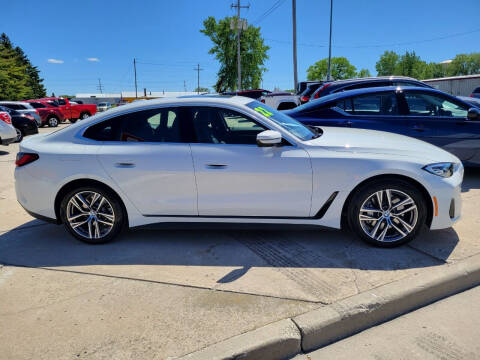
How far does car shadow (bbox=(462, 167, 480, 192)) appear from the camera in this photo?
568 cm

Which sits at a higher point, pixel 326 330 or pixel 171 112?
pixel 171 112

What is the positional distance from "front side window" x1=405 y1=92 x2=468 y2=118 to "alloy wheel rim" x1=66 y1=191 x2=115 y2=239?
4.87 metres

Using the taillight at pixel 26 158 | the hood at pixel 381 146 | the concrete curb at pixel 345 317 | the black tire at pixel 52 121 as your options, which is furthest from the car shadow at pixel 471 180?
the black tire at pixel 52 121

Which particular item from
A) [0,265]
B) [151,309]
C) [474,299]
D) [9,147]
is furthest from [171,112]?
[9,147]

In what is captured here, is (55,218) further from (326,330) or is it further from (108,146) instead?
(326,330)

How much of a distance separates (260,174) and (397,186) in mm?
1272

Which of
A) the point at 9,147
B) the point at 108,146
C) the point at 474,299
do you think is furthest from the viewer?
the point at 9,147

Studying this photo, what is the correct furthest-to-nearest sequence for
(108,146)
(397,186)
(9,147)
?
(9,147) → (108,146) → (397,186)

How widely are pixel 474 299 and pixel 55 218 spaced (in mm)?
3918

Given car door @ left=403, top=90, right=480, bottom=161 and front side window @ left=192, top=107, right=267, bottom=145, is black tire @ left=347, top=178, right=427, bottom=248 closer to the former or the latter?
front side window @ left=192, top=107, right=267, bottom=145

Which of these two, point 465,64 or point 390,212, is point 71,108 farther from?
point 465,64

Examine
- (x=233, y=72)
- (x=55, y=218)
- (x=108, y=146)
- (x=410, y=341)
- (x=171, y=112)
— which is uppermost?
(x=233, y=72)

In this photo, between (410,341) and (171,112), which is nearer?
(410,341)

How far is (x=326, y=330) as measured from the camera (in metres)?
2.51
